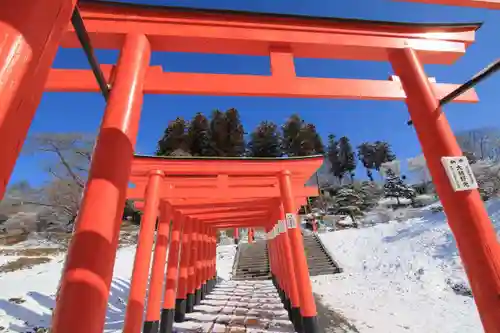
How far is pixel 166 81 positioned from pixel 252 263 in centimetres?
1786

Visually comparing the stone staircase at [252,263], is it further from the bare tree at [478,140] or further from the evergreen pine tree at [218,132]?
the bare tree at [478,140]

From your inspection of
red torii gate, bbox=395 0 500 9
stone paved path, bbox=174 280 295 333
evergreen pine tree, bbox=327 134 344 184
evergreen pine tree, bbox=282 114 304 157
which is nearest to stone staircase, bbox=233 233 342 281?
stone paved path, bbox=174 280 295 333

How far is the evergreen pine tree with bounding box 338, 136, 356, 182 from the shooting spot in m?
43.0

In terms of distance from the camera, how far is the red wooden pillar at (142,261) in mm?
4707

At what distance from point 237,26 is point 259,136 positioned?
34.2m

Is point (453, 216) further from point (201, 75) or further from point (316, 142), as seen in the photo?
point (316, 142)

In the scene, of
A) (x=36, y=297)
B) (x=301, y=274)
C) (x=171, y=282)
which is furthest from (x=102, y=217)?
(x=36, y=297)

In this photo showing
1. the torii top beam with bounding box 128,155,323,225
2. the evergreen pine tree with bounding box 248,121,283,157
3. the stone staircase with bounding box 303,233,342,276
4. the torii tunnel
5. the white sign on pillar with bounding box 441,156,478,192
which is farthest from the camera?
the evergreen pine tree with bounding box 248,121,283,157

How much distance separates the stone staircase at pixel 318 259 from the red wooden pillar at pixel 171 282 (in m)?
8.74

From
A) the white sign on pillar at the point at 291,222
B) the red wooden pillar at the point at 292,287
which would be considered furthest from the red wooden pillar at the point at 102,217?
the red wooden pillar at the point at 292,287

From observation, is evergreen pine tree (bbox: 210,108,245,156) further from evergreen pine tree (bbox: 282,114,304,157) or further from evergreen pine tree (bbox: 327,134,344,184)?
evergreen pine tree (bbox: 327,134,344,184)

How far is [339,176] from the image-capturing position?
43.6m

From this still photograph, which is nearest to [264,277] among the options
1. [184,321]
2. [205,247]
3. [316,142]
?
[205,247]

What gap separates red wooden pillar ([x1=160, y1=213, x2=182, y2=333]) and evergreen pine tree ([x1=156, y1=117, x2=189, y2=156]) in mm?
23619
